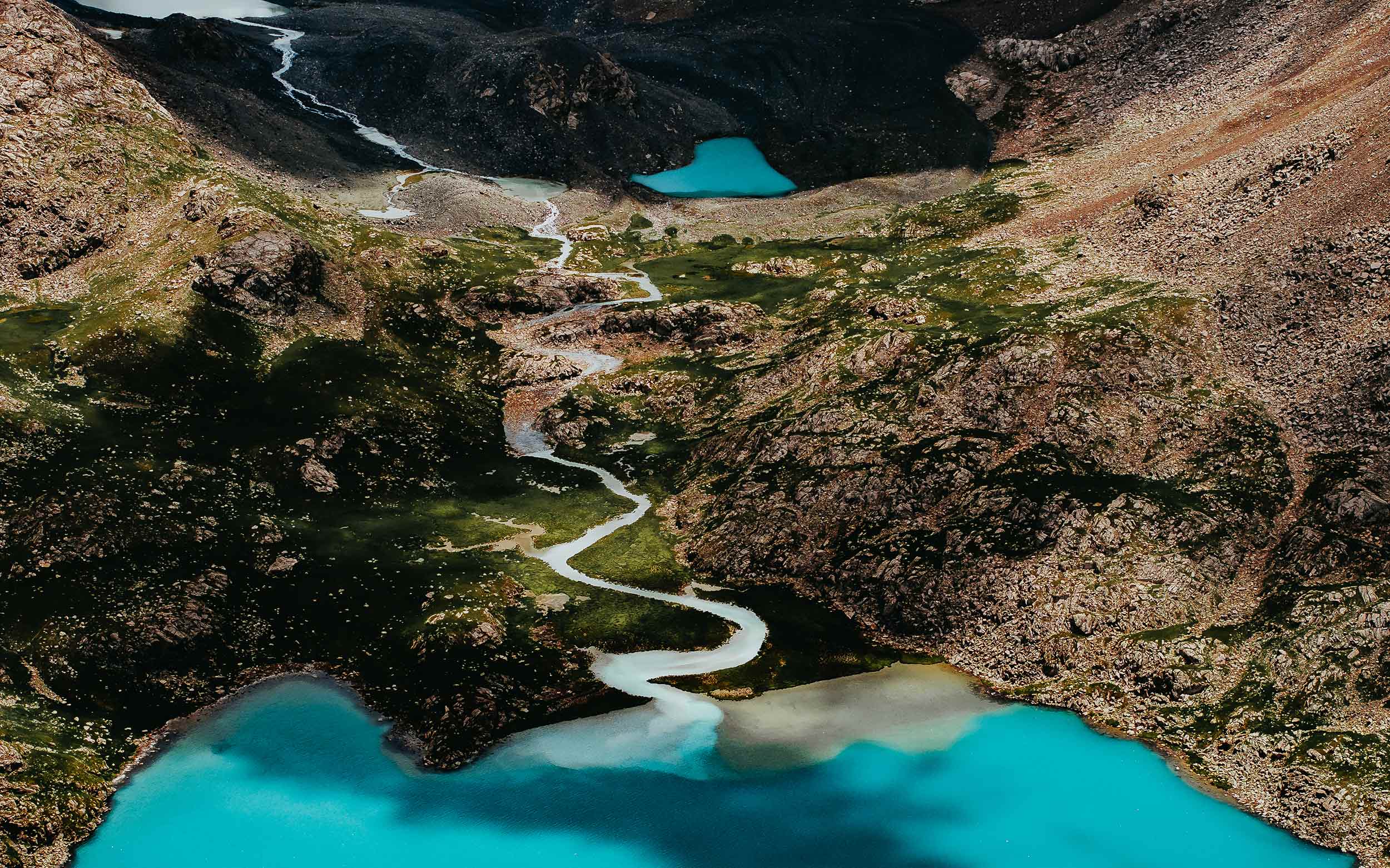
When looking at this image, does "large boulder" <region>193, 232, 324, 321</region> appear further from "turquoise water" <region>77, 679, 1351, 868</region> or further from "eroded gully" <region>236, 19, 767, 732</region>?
"turquoise water" <region>77, 679, 1351, 868</region>

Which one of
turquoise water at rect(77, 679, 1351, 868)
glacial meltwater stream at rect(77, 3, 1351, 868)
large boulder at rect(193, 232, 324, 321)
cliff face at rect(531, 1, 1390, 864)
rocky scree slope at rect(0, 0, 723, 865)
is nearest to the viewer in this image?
turquoise water at rect(77, 679, 1351, 868)

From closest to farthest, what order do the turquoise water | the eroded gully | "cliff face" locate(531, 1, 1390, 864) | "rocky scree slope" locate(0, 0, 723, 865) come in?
the turquoise water
"cliff face" locate(531, 1, 1390, 864)
"rocky scree slope" locate(0, 0, 723, 865)
the eroded gully

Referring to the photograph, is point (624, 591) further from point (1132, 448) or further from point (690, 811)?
point (1132, 448)

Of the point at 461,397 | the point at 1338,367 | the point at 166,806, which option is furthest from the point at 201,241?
the point at 1338,367

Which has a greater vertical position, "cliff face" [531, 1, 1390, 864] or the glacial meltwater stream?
"cliff face" [531, 1, 1390, 864]

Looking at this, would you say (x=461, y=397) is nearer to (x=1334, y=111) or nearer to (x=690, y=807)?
(x=690, y=807)

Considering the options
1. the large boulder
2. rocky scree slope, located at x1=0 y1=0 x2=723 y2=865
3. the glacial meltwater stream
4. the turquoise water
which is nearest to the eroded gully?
the glacial meltwater stream
